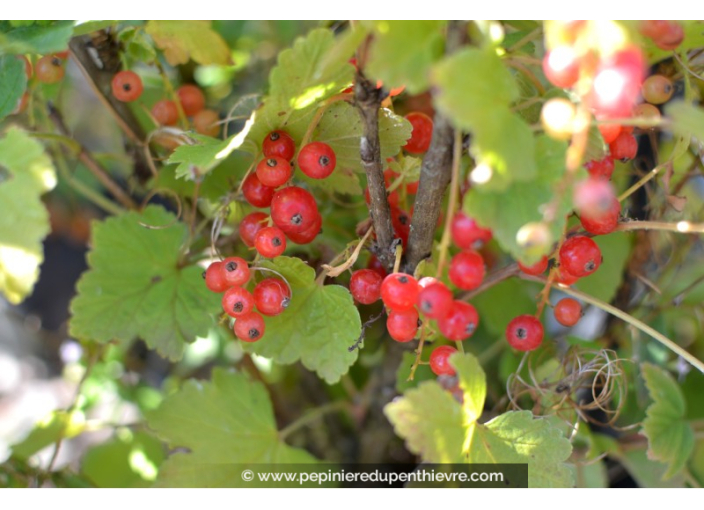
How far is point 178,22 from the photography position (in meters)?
0.94

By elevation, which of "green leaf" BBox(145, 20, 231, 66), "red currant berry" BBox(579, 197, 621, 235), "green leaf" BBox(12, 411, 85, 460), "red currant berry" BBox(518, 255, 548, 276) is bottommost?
"green leaf" BBox(12, 411, 85, 460)

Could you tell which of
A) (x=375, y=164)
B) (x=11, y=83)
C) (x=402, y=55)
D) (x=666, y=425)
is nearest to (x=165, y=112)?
(x=11, y=83)

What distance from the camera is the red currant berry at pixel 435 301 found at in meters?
0.62

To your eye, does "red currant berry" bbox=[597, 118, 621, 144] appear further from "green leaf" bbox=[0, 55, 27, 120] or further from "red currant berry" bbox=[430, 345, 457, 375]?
"green leaf" bbox=[0, 55, 27, 120]

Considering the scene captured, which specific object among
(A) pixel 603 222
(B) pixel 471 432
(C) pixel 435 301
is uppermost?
(A) pixel 603 222

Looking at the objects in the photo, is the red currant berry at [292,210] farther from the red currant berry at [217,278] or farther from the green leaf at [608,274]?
the green leaf at [608,274]

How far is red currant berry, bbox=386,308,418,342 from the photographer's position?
702 mm

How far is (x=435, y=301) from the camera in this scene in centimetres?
62

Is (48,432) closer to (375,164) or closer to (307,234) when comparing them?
(307,234)

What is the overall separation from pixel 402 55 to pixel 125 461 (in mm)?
1079

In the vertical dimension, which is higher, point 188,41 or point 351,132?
point 188,41

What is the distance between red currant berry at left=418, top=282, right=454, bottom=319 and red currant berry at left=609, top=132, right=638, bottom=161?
0.30 meters

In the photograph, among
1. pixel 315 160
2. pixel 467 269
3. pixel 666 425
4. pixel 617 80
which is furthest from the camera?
pixel 666 425

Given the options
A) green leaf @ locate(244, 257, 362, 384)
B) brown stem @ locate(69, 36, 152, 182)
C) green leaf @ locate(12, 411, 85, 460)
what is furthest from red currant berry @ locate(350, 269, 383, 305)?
green leaf @ locate(12, 411, 85, 460)
